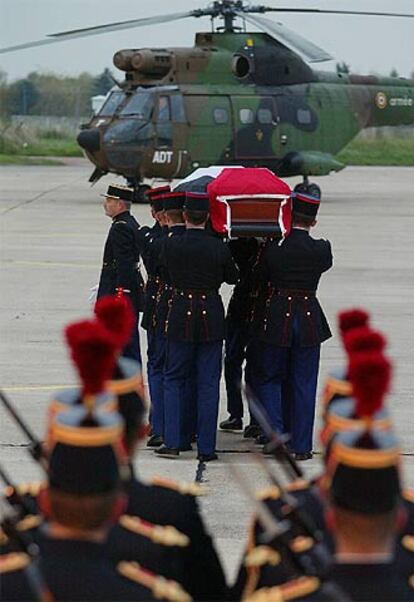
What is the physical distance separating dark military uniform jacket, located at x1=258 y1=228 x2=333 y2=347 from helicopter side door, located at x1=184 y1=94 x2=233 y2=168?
1788 cm

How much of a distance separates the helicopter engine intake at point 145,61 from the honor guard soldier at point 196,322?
58.6ft

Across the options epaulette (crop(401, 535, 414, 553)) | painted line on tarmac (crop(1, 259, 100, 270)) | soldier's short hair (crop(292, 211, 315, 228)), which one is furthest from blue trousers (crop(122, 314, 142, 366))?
painted line on tarmac (crop(1, 259, 100, 270))

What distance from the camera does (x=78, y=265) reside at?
1723 cm

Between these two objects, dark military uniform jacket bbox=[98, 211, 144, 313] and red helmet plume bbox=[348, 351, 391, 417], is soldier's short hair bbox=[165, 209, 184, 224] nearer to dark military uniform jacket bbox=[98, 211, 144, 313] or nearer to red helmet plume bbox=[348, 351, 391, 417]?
dark military uniform jacket bbox=[98, 211, 144, 313]

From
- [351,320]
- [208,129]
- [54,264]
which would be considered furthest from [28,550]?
[208,129]

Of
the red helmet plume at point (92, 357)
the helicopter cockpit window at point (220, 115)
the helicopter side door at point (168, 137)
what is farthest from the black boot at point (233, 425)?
the helicopter cockpit window at point (220, 115)

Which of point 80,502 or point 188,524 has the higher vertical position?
point 80,502

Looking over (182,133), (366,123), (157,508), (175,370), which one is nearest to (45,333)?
(175,370)

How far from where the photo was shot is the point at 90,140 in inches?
1008

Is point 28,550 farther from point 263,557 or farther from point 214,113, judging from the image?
point 214,113

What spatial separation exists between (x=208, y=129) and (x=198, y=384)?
59.7 ft

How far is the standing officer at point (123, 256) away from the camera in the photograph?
932cm

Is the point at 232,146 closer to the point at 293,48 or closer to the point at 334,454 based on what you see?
the point at 293,48

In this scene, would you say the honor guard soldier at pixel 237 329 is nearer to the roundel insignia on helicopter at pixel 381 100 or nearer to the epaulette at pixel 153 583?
the epaulette at pixel 153 583
